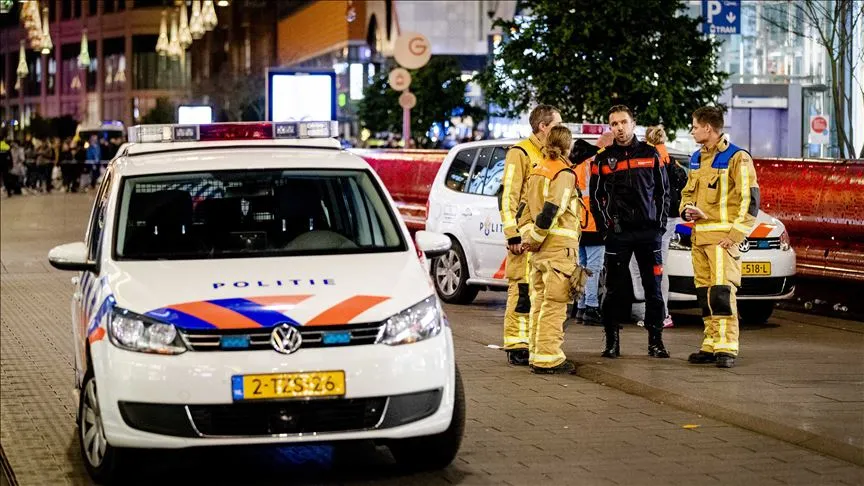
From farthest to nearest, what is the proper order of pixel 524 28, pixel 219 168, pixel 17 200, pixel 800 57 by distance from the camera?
pixel 17 200 < pixel 800 57 < pixel 524 28 < pixel 219 168

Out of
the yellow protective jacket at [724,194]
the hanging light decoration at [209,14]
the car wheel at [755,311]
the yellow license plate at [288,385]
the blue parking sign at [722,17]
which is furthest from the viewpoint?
the hanging light decoration at [209,14]

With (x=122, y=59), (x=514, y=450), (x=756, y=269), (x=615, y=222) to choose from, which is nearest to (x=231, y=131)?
(x=514, y=450)

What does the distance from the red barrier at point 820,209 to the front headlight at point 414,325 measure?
6937 mm

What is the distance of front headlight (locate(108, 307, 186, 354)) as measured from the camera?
6941 millimetres

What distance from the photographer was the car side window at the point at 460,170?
1577 cm

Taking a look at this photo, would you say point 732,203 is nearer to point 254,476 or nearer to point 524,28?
point 254,476

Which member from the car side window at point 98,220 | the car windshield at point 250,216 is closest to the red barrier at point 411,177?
the car side window at point 98,220

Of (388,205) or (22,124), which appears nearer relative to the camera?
(388,205)

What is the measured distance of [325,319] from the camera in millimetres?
7016

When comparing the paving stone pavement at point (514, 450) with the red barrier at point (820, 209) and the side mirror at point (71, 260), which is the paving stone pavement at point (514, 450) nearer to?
the side mirror at point (71, 260)

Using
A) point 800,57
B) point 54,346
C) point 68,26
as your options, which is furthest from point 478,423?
point 68,26

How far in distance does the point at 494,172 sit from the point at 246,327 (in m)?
8.56

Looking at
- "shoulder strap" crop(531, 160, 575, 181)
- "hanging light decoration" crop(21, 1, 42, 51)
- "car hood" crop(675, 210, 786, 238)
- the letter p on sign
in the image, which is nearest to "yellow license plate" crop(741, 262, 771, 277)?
"car hood" crop(675, 210, 786, 238)

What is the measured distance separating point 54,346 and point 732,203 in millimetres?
5890
